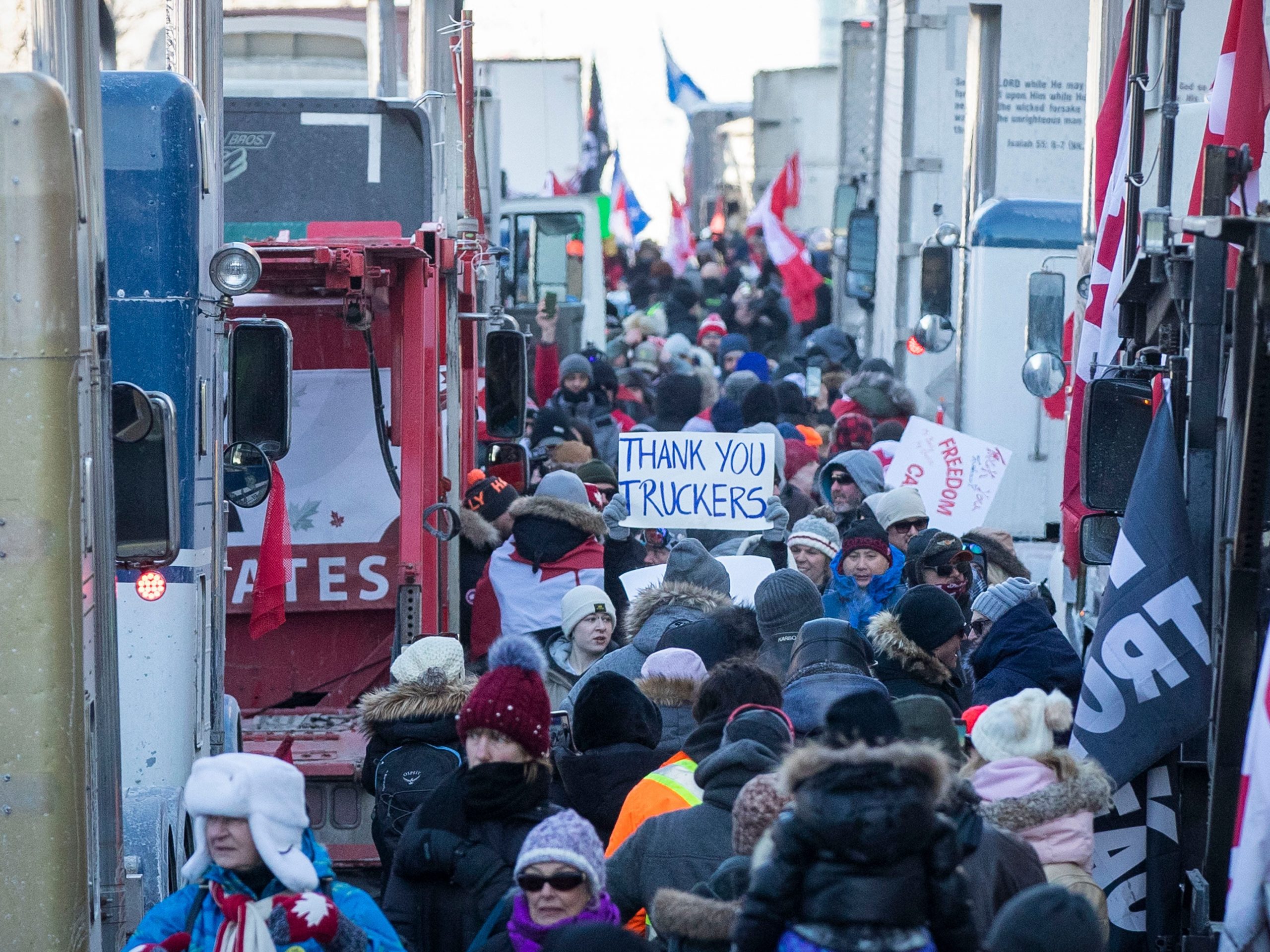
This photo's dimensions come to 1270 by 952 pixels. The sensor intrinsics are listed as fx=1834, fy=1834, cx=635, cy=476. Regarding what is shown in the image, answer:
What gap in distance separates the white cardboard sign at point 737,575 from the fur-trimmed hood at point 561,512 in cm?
30

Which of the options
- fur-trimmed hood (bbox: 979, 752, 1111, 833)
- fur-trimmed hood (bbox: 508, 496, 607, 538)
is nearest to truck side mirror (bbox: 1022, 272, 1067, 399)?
fur-trimmed hood (bbox: 508, 496, 607, 538)

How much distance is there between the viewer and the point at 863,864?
3.10 metres

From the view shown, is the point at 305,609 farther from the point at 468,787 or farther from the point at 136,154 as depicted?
the point at 468,787

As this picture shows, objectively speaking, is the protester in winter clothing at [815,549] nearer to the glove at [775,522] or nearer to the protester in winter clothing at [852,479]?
the glove at [775,522]

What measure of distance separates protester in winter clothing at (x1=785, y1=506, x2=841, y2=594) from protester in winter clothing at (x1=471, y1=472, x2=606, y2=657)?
42.4 inches

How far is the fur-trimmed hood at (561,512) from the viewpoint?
8.85 m

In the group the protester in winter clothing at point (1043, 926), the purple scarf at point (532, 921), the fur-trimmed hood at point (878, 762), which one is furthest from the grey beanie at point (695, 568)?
the protester in winter clothing at point (1043, 926)

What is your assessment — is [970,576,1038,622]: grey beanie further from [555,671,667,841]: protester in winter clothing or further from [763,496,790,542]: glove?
[763,496,790,542]: glove

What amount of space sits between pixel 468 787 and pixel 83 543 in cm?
114

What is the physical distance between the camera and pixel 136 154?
5887mm

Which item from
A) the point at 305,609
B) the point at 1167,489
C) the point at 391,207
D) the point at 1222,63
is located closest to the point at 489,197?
the point at 391,207

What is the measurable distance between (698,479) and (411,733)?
4058 mm

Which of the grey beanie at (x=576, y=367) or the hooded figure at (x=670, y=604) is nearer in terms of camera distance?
the hooded figure at (x=670, y=604)

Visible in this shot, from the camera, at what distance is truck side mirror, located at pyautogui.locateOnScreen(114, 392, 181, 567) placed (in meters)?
4.80
